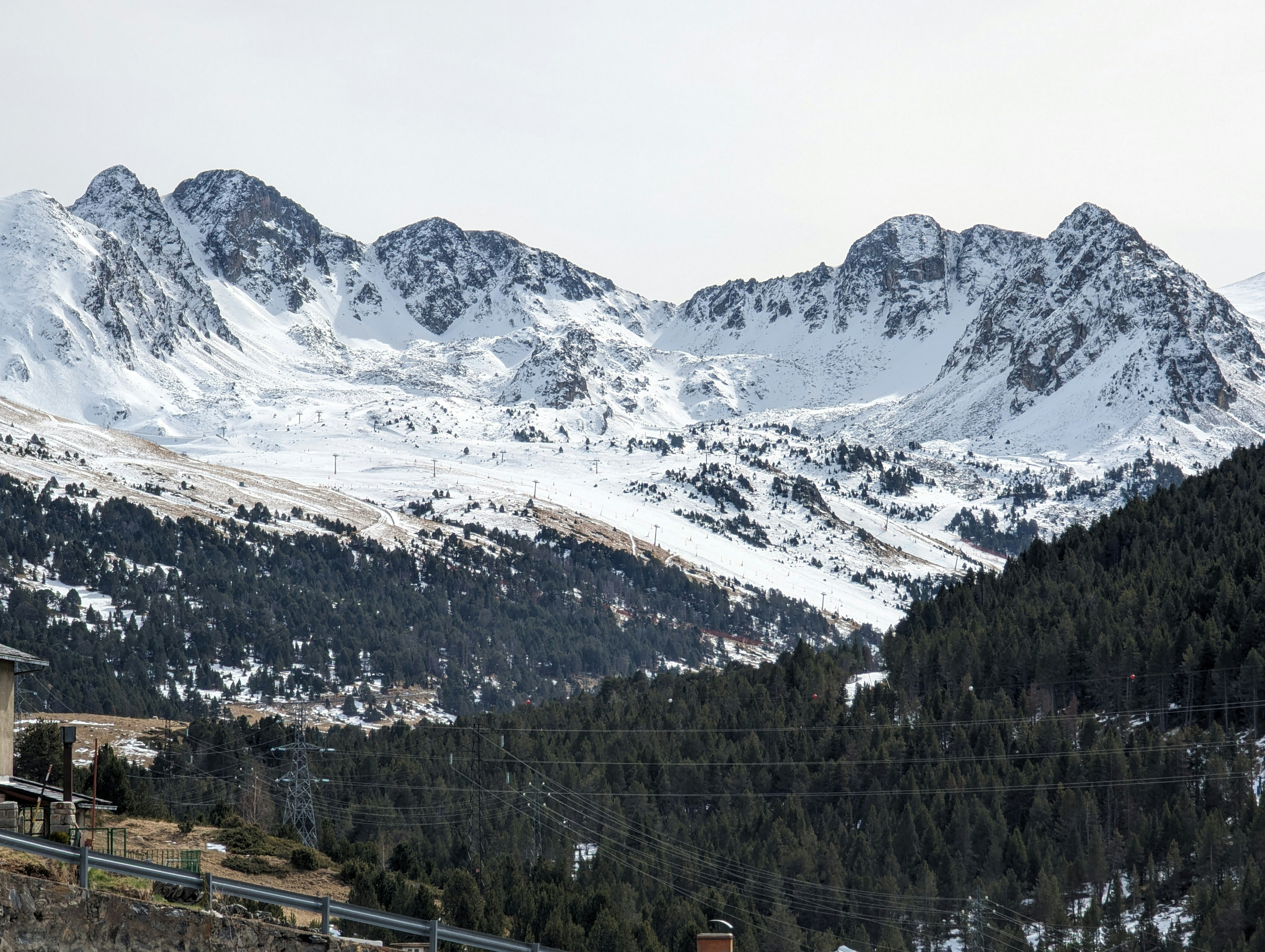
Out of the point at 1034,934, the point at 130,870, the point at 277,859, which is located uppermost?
the point at 130,870

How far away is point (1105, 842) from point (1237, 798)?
12468mm

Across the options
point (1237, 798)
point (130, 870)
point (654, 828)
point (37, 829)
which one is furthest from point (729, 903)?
Answer: point (130, 870)

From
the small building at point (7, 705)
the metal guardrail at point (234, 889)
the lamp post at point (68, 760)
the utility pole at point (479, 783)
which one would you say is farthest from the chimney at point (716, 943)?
the utility pole at point (479, 783)

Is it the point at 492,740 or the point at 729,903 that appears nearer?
the point at 729,903

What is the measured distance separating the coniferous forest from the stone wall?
37.8m

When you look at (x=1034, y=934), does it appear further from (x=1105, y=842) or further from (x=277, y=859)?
(x=277, y=859)

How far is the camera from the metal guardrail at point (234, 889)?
2708cm

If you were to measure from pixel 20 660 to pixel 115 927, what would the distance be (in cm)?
2435

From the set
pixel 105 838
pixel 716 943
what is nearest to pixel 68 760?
pixel 105 838

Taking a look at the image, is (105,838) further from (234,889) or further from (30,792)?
(234,889)

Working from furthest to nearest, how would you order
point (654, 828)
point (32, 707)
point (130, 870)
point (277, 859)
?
point (32, 707)
point (654, 828)
point (277, 859)
point (130, 870)

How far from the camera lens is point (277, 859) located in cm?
6650

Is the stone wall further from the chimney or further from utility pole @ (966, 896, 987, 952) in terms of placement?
utility pole @ (966, 896, 987, 952)

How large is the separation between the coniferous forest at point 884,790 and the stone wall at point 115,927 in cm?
3782
